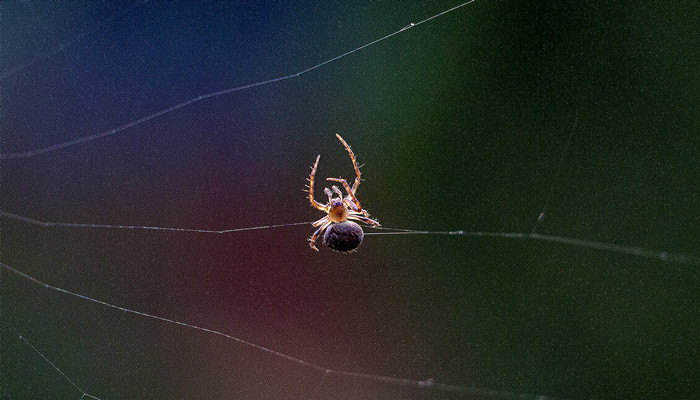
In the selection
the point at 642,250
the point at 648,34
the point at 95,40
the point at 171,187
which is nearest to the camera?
the point at 648,34

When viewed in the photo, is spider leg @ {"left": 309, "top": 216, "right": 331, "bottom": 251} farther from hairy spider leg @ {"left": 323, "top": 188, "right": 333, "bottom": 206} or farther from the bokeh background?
the bokeh background

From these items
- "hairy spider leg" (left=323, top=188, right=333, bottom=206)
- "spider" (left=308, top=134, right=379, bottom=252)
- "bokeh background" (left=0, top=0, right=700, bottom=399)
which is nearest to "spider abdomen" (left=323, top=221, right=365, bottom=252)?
"spider" (left=308, top=134, right=379, bottom=252)

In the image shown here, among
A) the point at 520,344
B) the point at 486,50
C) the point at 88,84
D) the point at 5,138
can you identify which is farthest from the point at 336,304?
the point at 5,138

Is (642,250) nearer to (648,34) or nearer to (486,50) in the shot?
(648,34)

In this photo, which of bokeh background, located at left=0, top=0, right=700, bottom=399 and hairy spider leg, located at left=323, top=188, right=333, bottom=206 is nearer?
hairy spider leg, located at left=323, top=188, right=333, bottom=206

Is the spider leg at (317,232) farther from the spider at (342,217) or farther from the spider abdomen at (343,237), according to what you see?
the spider abdomen at (343,237)

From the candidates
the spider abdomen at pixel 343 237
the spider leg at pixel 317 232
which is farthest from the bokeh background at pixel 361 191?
the spider abdomen at pixel 343 237
